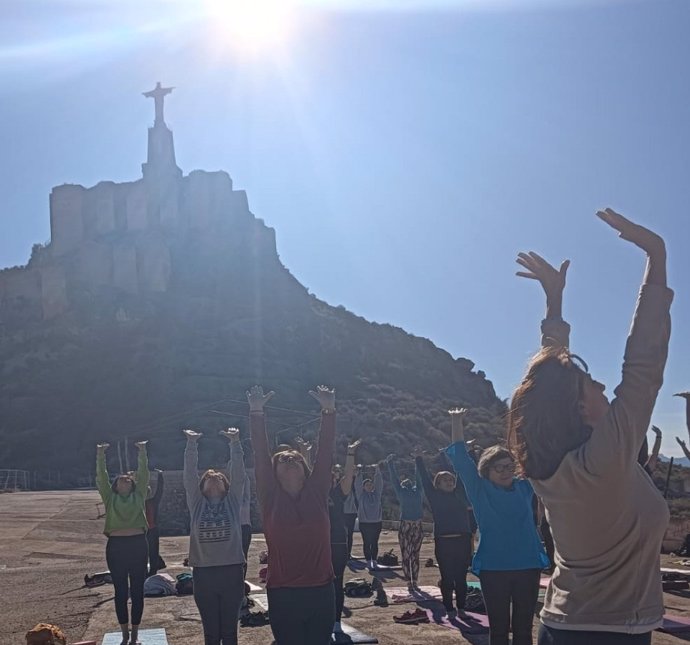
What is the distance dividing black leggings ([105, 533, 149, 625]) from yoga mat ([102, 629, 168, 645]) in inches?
14.5

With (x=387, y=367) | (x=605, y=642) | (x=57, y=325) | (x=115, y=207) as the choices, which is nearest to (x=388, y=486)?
(x=605, y=642)

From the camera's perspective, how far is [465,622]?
9156 millimetres

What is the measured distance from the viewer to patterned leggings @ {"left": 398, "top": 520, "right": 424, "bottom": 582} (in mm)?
11867

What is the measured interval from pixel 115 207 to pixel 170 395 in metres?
38.2

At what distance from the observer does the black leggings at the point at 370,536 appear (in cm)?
1508

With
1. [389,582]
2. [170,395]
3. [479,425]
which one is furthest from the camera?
[170,395]

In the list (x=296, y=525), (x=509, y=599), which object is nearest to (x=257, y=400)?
(x=296, y=525)

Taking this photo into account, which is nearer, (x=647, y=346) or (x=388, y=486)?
(x=647, y=346)

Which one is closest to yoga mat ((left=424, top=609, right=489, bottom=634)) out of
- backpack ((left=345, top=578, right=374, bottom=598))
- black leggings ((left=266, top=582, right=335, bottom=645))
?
backpack ((left=345, top=578, right=374, bottom=598))

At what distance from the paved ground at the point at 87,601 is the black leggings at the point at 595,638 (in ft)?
18.8

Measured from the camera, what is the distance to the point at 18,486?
163 feet

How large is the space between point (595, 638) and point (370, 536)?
42.2 ft

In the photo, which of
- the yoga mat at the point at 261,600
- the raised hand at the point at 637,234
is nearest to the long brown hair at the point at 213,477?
the yoga mat at the point at 261,600

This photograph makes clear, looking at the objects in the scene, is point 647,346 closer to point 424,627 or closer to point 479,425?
point 424,627
